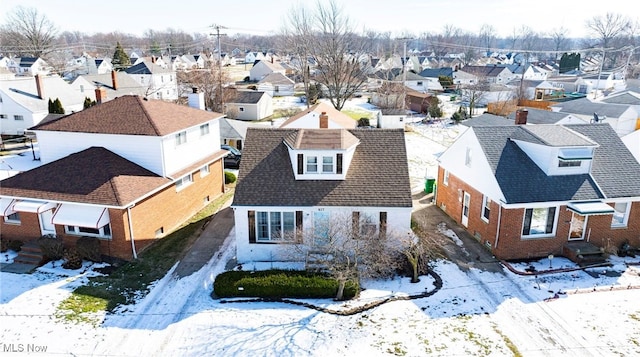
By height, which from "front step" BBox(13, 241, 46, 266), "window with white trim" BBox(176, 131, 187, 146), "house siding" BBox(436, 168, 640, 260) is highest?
"window with white trim" BBox(176, 131, 187, 146)

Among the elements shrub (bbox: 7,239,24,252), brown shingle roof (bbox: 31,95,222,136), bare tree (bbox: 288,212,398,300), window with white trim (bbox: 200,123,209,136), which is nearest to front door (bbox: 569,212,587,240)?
bare tree (bbox: 288,212,398,300)

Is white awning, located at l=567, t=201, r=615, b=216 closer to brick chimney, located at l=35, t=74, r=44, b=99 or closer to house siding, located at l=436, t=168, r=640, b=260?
house siding, located at l=436, t=168, r=640, b=260

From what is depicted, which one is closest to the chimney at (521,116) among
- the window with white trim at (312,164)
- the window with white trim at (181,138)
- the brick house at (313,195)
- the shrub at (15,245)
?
the brick house at (313,195)

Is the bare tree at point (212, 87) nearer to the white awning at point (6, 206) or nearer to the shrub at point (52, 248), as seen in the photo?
the white awning at point (6, 206)

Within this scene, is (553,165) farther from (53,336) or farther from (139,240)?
(53,336)

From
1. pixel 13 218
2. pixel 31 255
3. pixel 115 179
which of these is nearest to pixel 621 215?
pixel 115 179

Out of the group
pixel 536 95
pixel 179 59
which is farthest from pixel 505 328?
pixel 179 59

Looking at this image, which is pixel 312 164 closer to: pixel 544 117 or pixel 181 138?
pixel 181 138
